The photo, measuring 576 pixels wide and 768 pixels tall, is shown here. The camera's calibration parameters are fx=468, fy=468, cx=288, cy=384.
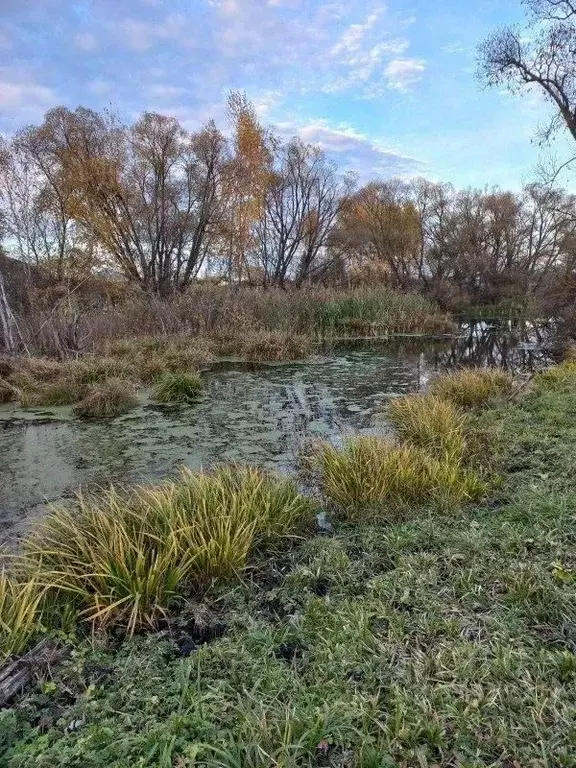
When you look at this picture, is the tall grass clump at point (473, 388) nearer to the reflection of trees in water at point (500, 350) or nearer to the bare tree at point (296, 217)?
the reflection of trees in water at point (500, 350)

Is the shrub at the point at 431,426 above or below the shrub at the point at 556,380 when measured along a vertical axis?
below

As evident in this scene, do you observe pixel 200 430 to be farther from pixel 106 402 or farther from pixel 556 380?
pixel 556 380

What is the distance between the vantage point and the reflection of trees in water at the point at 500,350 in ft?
41.2

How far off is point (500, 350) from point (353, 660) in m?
14.8

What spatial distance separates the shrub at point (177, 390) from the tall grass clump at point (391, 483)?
480 cm

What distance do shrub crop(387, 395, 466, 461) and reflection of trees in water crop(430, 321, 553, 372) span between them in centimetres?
618

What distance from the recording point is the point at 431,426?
17.2 feet

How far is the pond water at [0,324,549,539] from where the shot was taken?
16.3ft

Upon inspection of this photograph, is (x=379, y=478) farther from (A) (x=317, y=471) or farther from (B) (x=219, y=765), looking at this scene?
(B) (x=219, y=765)

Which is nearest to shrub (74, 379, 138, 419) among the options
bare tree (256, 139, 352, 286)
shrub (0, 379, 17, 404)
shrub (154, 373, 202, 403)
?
shrub (154, 373, 202, 403)

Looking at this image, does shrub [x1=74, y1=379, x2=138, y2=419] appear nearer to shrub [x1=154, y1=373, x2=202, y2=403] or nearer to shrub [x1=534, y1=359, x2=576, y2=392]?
shrub [x1=154, y1=373, x2=202, y2=403]

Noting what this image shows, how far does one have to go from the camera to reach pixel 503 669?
1.82 metres

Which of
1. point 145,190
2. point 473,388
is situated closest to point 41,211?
point 145,190

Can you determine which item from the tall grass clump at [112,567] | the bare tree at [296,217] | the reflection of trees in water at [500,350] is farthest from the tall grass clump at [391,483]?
the bare tree at [296,217]
